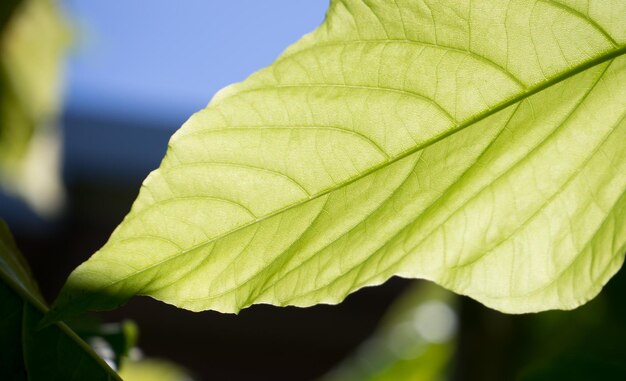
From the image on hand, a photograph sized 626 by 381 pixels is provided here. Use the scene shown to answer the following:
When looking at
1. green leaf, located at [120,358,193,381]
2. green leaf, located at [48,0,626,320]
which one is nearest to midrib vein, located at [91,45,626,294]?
green leaf, located at [48,0,626,320]

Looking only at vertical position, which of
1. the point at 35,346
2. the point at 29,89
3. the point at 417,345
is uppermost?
the point at 29,89

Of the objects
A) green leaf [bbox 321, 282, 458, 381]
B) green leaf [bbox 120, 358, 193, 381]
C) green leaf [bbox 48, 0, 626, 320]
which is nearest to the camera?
green leaf [bbox 48, 0, 626, 320]

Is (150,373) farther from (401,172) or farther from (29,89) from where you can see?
(401,172)

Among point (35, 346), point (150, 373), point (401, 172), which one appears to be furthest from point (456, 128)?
point (150, 373)

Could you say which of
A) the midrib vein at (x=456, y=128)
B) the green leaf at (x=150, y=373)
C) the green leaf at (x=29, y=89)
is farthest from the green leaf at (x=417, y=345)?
the midrib vein at (x=456, y=128)

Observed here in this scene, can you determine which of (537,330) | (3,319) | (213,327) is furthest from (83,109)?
(3,319)

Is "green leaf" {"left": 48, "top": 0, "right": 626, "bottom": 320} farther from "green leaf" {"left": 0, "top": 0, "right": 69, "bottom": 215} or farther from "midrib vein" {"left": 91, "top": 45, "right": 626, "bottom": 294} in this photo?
"green leaf" {"left": 0, "top": 0, "right": 69, "bottom": 215}
